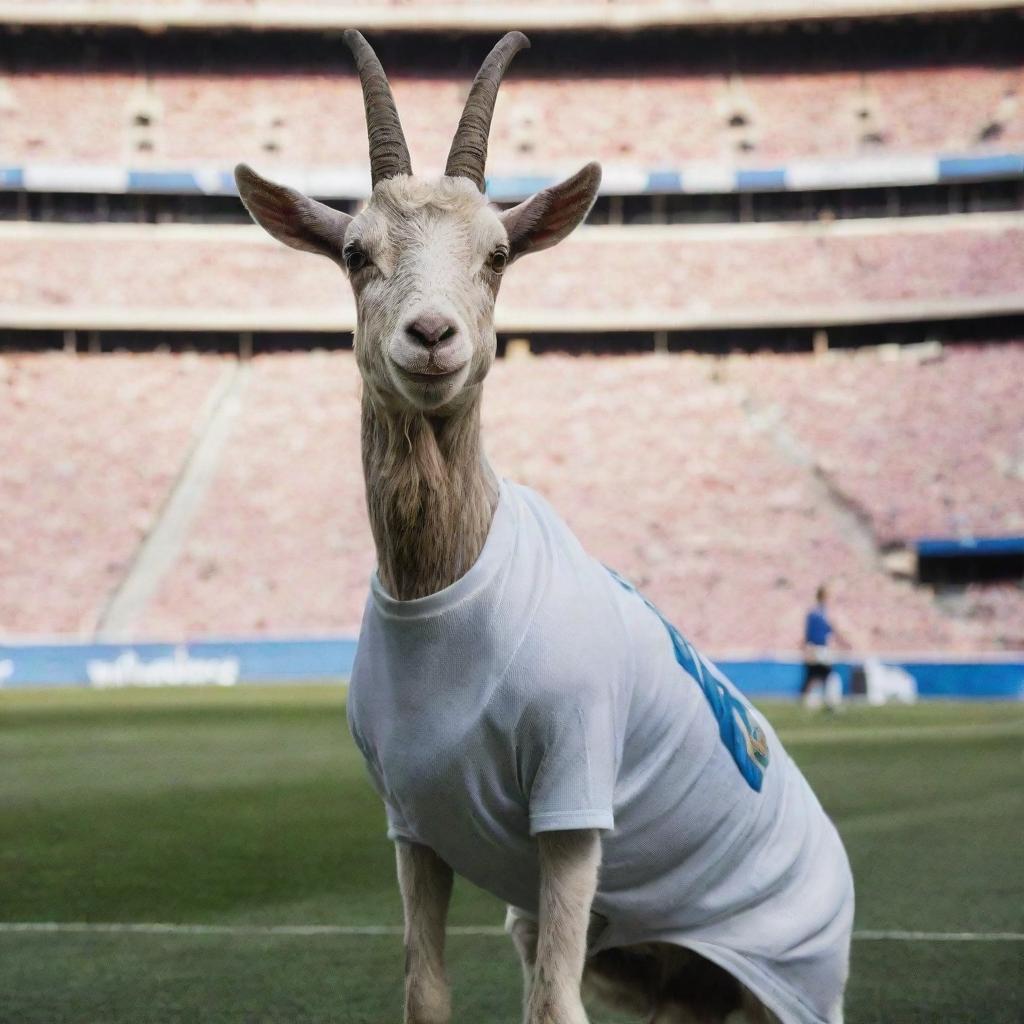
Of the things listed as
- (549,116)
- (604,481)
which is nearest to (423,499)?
(604,481)

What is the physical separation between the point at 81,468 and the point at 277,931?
27544mm

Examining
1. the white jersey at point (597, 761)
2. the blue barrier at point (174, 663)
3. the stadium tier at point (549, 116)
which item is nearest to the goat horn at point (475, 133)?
the white jersey at point (597, 761)

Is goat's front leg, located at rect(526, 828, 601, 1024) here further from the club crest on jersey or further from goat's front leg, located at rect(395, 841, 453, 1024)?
the club crest on jersey

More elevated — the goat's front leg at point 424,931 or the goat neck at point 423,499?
the goat neck at point 423,499

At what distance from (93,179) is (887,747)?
1141 inches

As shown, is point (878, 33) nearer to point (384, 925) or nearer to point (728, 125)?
point (728, 125)

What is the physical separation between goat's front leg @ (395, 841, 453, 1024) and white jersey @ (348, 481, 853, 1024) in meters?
0.09

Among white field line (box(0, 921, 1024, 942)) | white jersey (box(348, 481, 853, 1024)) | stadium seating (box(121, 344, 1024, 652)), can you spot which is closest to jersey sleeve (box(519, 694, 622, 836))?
white jersey (box(348, 481, 853, 1024))

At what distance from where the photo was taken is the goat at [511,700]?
3137 mm

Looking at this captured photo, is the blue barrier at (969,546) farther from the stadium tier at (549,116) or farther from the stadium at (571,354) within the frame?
the stadium tier at (549,116)

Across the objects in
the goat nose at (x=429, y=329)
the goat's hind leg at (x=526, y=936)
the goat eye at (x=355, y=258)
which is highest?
the goat eye at (x=355, y=258)

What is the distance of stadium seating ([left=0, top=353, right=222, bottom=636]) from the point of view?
29016 mm

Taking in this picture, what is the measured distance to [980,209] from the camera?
38.3 metres

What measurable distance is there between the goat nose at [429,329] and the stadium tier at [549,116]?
1426 inches
